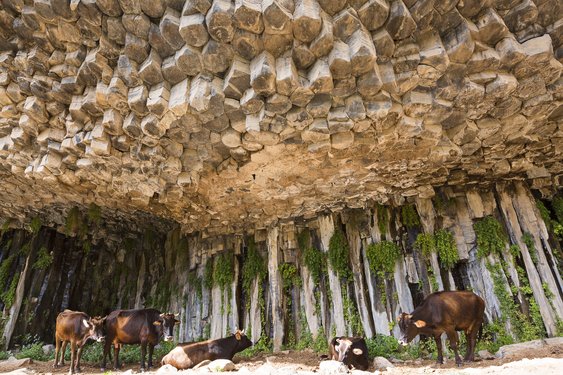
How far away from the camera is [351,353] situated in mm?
6926

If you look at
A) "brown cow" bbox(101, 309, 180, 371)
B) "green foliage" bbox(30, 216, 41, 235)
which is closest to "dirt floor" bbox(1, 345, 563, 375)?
"brown cow" bbox(101, 309, 180, 371)

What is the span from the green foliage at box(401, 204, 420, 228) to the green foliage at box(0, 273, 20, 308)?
35.3ft

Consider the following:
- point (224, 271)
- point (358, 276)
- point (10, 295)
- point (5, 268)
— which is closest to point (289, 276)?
point (358, 276)

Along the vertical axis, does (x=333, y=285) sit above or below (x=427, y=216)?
below

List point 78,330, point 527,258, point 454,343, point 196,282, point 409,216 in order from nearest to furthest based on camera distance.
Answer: point 454,343 < point 78,330 < point 527,258 < point 409,216 < point 196,282

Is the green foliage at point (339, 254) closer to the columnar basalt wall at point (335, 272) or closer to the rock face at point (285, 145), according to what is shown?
the columnar basalt wall at point (335, 272)

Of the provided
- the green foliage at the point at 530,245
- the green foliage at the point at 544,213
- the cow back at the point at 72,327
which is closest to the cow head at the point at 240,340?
the cow back at the point at 72,327

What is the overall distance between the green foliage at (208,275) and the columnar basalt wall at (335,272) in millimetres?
36

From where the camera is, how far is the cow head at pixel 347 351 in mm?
6863

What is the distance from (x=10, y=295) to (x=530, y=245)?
13.3 m

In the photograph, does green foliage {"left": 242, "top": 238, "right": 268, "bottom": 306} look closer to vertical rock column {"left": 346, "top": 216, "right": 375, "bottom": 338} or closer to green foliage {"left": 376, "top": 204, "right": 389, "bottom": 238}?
vertical rock column {"left": 346, "top": 216, "right": 375, "bottom": 338}

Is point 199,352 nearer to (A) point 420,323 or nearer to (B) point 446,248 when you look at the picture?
(A) point 420,323

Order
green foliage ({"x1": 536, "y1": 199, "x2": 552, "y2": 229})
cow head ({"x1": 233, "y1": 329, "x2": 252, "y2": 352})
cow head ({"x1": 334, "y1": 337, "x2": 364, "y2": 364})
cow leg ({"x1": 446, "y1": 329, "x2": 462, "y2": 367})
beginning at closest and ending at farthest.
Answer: cow leg ({"x1": 446, "y1": 329, "x2": 462, "y2": 367}) < cow head ({"x1": 334, "y1": 337, "x2": 364, "y2": 364}) < cow head ({"x1": 233, "y1": 329, "x2": 252, "y2": 352}) < green foliage ({"x1": 536, "y1": 199, "x2": 552, "y2": 229})

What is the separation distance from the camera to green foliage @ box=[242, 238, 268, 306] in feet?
34.0
